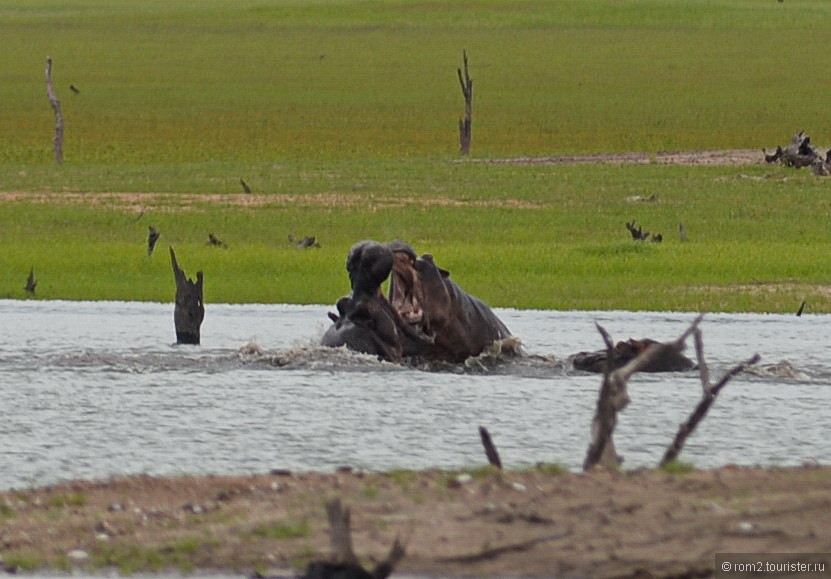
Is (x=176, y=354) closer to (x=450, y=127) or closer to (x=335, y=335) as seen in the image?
(x=335, y=335)

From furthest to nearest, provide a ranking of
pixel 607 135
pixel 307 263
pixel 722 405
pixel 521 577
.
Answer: pixel 607 135 < pixel 307 263 < pixel 722 405 < pixel 521 577

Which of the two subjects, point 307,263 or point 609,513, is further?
point 307,263

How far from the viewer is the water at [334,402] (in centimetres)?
1041

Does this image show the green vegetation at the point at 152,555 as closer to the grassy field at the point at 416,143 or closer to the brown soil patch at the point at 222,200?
the grassy field at the point at 416,143

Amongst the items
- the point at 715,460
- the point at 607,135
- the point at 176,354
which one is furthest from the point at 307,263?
the point at 607,135

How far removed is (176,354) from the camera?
14359mm

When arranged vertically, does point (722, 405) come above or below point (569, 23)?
below

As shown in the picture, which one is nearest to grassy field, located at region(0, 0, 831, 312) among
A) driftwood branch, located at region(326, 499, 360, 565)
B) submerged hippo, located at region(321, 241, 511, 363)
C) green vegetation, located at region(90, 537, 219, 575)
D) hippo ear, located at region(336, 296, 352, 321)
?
submerged hippo, located at region(321, 241, 511, 363)

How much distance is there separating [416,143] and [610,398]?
4144cm

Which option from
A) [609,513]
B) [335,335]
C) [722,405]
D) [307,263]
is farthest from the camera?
[307,263]

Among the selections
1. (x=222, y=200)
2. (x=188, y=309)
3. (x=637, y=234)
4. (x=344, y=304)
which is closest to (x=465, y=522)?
(x=344, y=304)

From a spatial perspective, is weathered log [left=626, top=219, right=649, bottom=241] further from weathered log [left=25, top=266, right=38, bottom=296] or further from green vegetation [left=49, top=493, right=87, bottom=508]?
green vegetation [left=49, top=493, right=87, bottom=508]

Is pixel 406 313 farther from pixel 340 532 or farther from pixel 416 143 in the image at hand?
pixel 416 143

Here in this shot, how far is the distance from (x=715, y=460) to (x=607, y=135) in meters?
41.9
